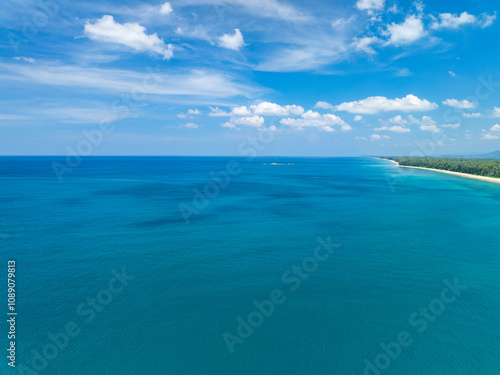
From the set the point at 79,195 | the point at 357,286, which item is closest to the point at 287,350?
the point at 357,286

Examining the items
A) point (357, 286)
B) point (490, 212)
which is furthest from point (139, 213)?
point (490, 212)

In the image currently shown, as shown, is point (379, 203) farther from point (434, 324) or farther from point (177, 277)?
point (177, 277)

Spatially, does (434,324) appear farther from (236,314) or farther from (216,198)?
(216,198)

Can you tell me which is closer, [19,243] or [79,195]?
[19,243]

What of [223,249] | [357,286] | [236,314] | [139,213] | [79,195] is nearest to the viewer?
[236,314]

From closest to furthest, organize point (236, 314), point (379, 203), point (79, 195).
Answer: point (236, 314)
point (379, 203)
point (79, 195)

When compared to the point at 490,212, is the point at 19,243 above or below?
below
